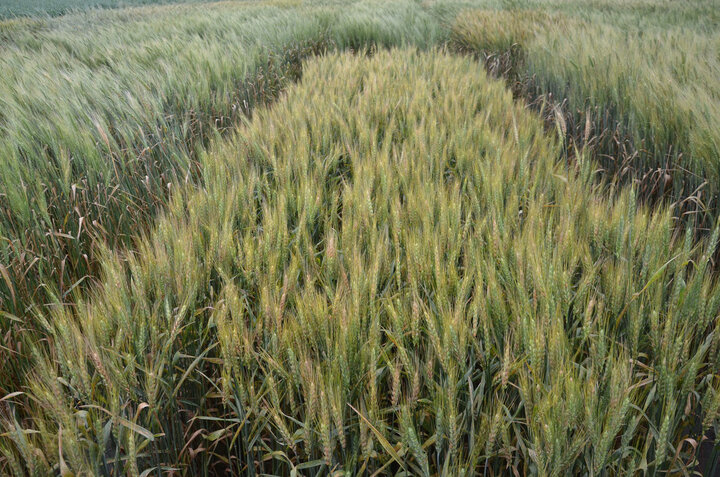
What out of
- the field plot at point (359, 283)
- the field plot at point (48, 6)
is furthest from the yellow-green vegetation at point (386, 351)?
the field plot at point (48, 6)

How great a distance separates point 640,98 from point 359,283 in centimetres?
215

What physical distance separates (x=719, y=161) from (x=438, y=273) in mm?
1358

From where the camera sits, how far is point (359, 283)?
91cm

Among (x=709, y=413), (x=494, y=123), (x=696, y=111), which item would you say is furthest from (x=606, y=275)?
(x=494, y=123)

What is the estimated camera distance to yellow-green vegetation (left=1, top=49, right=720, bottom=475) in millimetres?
699

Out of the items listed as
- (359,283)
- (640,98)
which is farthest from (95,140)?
(640,98)

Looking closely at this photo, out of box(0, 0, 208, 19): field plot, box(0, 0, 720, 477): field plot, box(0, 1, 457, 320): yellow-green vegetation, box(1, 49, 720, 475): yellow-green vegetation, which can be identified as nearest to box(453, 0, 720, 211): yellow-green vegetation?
box(0, 0, 720, 477): field plot

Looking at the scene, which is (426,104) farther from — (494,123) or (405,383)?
(405,383)

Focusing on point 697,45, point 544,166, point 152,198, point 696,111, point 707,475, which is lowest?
point 707,475

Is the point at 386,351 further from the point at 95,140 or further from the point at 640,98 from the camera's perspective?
the point at 640,98

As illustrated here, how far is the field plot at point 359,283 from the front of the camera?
2.39 feet

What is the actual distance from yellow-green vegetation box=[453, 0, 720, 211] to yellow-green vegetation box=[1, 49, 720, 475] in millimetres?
767

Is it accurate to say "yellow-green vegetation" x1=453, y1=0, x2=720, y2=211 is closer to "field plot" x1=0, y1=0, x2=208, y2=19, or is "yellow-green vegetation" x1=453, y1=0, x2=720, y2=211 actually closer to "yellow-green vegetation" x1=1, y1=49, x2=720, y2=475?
"yellow-green vegetation" x1=1, y1=49, x2=720, y2=475

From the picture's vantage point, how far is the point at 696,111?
183 cm
